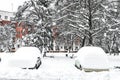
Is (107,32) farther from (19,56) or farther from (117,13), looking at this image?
(19,56)

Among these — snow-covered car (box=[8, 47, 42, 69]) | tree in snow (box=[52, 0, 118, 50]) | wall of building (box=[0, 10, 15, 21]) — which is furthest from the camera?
wall of building (box=[0, 10, 15, 21])

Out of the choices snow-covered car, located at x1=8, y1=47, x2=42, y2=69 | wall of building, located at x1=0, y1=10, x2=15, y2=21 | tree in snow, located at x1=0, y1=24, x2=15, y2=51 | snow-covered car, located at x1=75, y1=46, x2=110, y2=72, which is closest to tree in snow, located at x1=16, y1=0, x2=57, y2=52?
snow-covered car, located at x1=8, y1=47, x2=42, y2=69

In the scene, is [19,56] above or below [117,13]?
below

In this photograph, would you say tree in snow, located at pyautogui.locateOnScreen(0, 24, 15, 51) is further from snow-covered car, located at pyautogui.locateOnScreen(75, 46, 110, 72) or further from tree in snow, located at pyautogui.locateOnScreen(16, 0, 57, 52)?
snow-covered car, located at pyautogui.locateOnScreen(75, 46, 110, 72)

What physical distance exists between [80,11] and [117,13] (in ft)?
15.1

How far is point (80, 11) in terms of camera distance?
3469 centimetres

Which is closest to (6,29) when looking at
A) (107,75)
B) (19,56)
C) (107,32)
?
(107,32)

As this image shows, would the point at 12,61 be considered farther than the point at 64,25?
No

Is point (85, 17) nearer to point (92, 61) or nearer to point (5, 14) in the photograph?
point (92, 61)

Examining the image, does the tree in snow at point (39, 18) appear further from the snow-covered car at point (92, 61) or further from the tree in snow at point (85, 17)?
the snow-covered car at point (92, 61)

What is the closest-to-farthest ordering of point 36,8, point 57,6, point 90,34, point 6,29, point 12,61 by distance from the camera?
point 12,61, point 90,34, point 57,6, point 36,8, point 6,29

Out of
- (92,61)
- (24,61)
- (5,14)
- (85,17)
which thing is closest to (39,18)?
(85,17)

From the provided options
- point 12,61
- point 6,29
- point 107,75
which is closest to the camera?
point 107,75

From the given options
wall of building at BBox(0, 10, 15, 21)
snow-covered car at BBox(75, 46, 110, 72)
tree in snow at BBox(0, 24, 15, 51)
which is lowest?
snow-covered car at BBox(75, 46, 110, 72)
